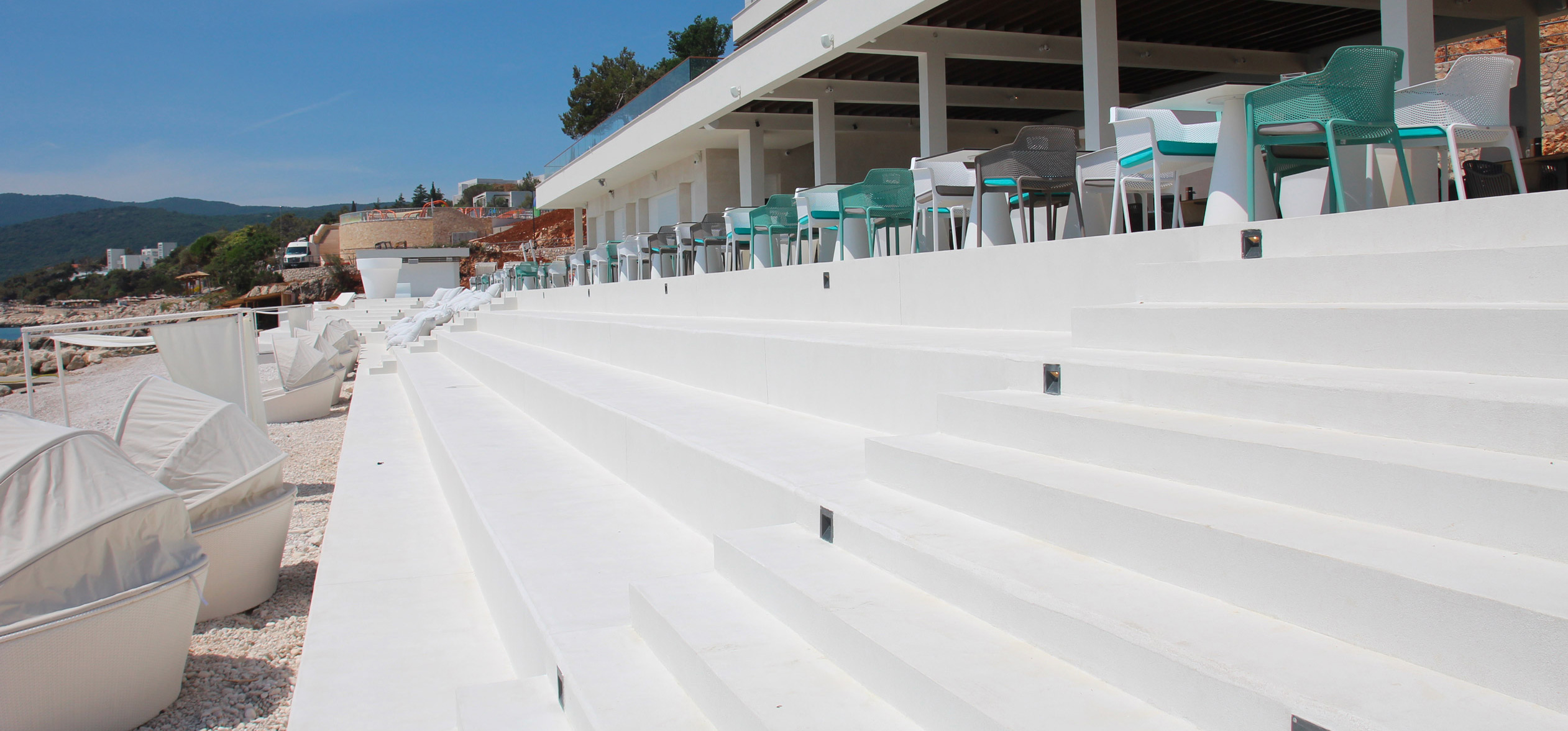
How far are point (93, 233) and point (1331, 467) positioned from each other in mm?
198160

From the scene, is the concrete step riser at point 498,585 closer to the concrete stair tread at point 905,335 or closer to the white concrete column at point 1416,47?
the concrete stair tread at point 905,335

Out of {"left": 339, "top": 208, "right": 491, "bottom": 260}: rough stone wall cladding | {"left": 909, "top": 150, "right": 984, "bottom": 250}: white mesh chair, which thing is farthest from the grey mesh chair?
{"left": 339, "top": 208, "right": 491, "bottom": 260}: rough stone wall cladding

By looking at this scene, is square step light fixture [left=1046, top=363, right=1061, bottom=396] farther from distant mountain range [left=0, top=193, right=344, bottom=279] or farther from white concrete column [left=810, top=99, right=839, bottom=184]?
distant mountain range [left=0, top=193, right=344, bottom=279]

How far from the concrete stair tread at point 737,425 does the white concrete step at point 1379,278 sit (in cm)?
114

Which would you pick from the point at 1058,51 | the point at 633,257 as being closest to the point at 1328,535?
the point at 1058,51

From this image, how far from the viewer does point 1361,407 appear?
1662mm

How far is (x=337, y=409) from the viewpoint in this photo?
1280 cm

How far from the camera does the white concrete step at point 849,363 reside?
9.14 feet

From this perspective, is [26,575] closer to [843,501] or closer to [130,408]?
[130,408]

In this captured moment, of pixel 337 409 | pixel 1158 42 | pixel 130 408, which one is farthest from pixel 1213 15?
pixel 337 409

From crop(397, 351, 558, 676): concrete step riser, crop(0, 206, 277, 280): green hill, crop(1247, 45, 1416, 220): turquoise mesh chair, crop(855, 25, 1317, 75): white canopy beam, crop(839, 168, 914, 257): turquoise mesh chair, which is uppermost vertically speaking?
crop(0, 206, 277, 280): green hill

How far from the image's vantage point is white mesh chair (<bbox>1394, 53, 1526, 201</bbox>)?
3449 millimetres

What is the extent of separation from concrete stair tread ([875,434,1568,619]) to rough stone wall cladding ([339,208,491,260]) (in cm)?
5877

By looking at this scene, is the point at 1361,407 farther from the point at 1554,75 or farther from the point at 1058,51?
the point at 1554,75
